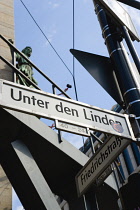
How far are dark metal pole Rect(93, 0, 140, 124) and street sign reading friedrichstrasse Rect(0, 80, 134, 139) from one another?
21cm

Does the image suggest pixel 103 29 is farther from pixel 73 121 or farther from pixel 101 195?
pixel 101 195

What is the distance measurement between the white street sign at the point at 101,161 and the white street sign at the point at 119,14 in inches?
61.8

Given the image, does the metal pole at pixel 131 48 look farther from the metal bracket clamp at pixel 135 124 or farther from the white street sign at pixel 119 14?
the metal bracket clamp at pixel 135 124

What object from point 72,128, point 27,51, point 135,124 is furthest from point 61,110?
point 27,51

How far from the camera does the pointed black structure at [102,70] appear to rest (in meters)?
4.35

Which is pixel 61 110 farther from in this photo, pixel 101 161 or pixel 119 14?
pixel 119 14

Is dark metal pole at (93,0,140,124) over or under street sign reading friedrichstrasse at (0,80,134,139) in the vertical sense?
over

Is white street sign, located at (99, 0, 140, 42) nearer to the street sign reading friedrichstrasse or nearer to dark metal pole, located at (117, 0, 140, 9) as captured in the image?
dark metal pole, located at (117, 0, 140, 9)

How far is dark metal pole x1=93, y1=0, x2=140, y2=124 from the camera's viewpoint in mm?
3771

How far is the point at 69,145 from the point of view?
5922 mm

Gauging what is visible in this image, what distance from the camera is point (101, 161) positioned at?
416 cm

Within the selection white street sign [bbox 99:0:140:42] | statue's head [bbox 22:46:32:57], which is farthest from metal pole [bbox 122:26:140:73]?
statue's head [bbox 22:46:32:57]

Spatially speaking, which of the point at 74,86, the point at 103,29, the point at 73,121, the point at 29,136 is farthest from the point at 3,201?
the point at 74,86

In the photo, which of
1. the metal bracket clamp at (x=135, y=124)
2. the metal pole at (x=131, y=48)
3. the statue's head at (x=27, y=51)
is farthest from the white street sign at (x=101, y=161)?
the statue's head at (x=27, y=51)
